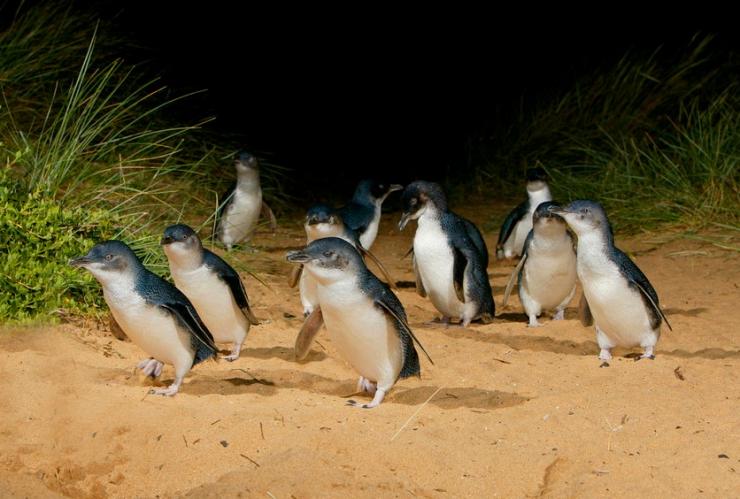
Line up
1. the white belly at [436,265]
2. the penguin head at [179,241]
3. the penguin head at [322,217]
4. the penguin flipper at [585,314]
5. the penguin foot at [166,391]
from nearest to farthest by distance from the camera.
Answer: the penguin foot at [166,391] < the penguin head at [179,241] < the penguin flipper at [585,314] < the white belly at [436,265] < the penguin head at [322,217]

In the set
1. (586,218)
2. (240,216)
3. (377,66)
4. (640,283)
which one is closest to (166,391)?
(586,218)

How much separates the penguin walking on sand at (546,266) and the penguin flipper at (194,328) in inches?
76.0

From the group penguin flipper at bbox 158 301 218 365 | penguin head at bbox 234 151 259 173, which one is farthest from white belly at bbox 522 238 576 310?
penguin head at bbox 234 151 259 173

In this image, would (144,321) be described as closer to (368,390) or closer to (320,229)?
(368,390)

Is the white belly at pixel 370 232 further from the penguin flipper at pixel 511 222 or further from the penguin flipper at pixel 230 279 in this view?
the penguin flipper at pixel 230 279

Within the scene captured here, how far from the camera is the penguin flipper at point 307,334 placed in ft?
16.5

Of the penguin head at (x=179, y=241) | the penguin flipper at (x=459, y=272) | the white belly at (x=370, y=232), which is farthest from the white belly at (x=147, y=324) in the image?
the white belly at (x=370, y=232)

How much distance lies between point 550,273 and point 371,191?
213 cm

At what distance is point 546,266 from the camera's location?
643 centimetres

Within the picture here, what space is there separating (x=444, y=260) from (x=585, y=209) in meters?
1.11

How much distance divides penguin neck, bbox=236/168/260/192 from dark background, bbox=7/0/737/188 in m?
2.20

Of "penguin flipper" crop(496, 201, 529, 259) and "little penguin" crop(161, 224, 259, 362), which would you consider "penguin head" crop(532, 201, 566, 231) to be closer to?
"little penguin" crop(161, 224, 259, 362)

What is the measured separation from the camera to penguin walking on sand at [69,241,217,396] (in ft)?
15.7

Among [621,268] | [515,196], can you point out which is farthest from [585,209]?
[515,196]
